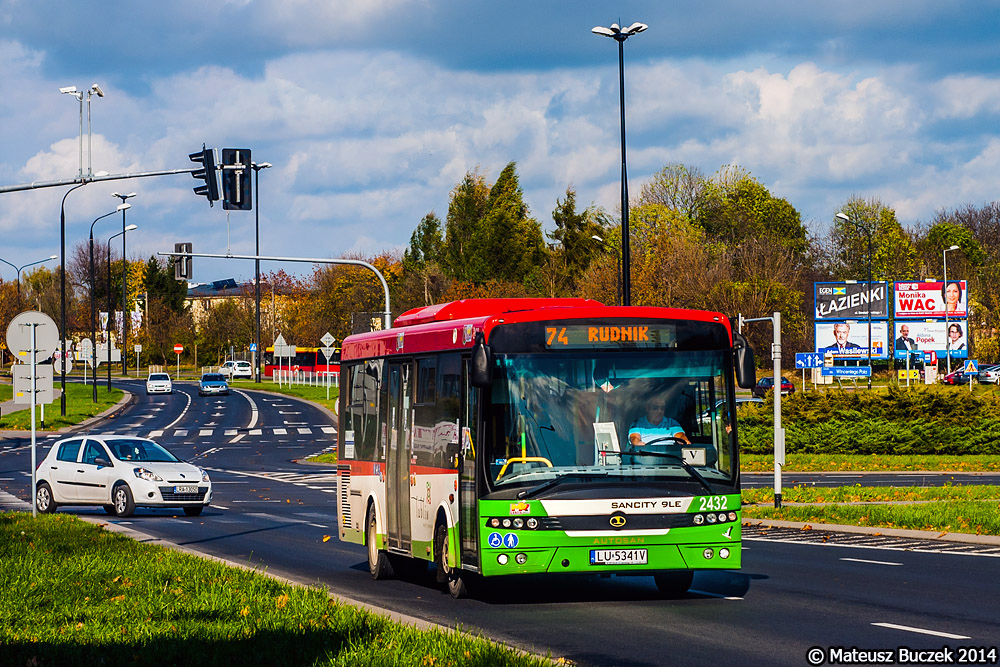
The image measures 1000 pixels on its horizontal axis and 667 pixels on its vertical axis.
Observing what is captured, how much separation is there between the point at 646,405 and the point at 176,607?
4.62m

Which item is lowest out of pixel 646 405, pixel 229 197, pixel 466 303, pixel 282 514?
pixel 282 514

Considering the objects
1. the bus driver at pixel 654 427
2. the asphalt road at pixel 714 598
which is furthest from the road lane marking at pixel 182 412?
the bus driver at pixel 654 427

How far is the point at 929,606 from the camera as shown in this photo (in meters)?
12.6

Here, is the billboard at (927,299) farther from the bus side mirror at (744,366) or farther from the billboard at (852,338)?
the bus side mirror at (744,366)

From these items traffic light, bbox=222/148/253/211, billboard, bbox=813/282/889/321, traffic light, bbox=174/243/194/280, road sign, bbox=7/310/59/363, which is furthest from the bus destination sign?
billboard, bbox=813/282/889/321

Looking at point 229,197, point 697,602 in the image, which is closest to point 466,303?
point 697,602

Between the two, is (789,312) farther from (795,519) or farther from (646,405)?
(646,405)

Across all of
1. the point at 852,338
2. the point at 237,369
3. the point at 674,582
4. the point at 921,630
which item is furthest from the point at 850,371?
the point at 237,369

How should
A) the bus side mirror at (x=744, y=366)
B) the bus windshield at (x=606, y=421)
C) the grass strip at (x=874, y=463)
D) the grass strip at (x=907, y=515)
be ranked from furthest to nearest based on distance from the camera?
the grass strip at (x=874, y=463)
the grass strip at (x=907, y=515)
the bus side mirror at (x=744, y=366)
the bus windshield at (x=606, y=421)

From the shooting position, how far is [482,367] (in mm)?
12641

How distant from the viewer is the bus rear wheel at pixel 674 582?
45.5 ft

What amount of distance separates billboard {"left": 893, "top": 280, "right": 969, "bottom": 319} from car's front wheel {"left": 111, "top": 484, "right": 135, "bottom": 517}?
220 ft

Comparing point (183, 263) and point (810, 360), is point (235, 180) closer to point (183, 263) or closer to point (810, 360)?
point (183, 263)

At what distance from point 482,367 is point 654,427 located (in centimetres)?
175
